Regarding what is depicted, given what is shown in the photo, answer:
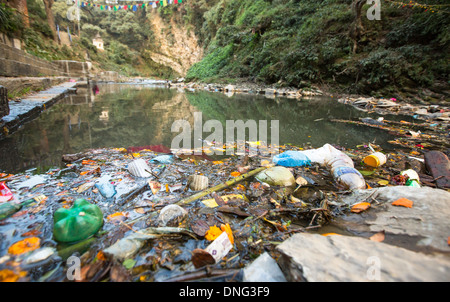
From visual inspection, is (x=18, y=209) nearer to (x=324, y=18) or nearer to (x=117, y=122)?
(x=117, y=122)

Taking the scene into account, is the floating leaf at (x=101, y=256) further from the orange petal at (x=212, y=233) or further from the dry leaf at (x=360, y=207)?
the dry leaf at (x=360, y=207)

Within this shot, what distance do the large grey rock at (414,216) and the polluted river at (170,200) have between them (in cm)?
3

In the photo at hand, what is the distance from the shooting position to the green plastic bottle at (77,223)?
3.35 feet

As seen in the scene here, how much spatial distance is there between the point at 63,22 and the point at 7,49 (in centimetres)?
4346

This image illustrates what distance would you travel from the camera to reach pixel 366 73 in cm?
1019

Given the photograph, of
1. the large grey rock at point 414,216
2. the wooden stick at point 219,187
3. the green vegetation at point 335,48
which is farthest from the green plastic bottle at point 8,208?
the green vegetation at point 335,48

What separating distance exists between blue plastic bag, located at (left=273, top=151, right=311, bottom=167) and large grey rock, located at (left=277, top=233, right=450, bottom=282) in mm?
1324

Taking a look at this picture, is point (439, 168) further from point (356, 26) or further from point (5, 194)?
point (356, 26)

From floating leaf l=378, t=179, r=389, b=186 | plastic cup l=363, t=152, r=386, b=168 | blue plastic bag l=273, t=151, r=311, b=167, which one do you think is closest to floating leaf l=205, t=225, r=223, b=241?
blue plastic bag l=273, t=151, r=311, b=167

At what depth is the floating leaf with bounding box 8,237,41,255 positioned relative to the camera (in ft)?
3.15

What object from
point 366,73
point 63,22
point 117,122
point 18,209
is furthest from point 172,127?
point 63,22

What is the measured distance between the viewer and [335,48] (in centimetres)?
1181

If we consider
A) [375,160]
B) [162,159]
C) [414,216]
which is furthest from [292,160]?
[162,159]

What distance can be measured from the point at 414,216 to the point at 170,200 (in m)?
1.57
